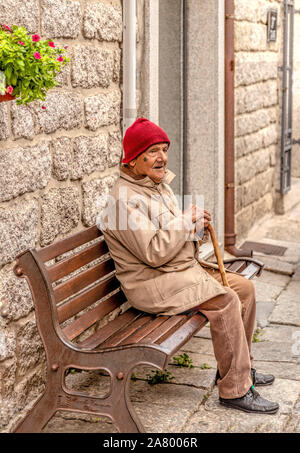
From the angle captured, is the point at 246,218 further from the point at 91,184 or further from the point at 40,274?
the point at 40,274

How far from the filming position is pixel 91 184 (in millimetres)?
4332

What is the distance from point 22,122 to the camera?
3.56 m

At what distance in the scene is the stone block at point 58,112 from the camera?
147 inches

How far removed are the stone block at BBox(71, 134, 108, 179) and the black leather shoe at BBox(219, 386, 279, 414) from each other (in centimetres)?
144

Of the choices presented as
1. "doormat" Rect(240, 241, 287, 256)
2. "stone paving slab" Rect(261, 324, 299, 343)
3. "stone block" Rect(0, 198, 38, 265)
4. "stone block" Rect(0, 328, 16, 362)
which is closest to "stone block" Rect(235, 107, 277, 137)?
"doormat" Rect(240, 241, 287, 256)

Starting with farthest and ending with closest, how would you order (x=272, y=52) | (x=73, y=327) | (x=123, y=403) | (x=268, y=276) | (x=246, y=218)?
1. (x=272, y=52)
2. (x=246, y=218)
3. (x=268, y=276)
4. (x=73, y=327)
5. (x=123, y=403)

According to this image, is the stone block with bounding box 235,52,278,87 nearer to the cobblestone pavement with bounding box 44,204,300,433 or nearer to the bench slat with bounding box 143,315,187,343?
the cobblestone pavement with bounding box 44,204,300,433

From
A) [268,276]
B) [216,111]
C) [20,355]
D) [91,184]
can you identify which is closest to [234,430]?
[20,355]

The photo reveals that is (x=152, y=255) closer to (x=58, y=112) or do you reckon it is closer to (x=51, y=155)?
(x=51, y=155)

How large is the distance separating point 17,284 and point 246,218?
4.53 metres

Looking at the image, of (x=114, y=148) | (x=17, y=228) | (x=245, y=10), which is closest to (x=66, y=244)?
(x=17, y=228)

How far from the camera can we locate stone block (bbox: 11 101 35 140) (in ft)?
11.4

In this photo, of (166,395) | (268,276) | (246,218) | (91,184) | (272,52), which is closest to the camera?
(166,395)

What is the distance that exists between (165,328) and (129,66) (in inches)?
74.4
